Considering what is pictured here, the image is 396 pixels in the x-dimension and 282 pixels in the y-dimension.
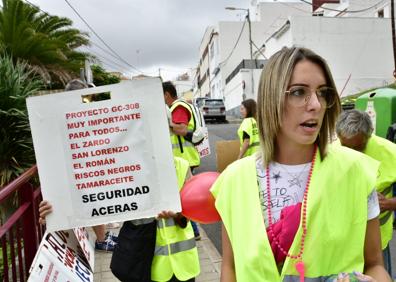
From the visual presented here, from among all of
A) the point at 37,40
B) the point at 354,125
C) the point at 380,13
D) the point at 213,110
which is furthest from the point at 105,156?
the point at 380,13

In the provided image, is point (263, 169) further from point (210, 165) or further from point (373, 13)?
point (373, 13)

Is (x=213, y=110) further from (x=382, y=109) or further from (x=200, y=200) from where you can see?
(x=200, y=200)

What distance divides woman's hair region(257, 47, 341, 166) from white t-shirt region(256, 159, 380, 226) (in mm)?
66

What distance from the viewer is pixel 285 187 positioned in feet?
4.93

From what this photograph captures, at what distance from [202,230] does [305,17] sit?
68.0 feet

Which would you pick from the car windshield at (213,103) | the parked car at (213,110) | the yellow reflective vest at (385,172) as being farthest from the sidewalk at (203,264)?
the car windshield at (213,103)

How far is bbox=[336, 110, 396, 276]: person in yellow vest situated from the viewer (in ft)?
8.41

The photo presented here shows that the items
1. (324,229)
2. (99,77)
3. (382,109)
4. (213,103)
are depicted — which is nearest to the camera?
(324,229)

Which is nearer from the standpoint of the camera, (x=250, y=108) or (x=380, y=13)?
(x=250, y=108)

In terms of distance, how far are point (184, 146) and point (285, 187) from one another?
12.0ft

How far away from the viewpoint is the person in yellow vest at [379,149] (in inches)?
101

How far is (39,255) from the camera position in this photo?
6.48ft

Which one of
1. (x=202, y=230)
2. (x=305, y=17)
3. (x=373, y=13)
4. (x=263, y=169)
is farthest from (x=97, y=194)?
(x=373, y=13)

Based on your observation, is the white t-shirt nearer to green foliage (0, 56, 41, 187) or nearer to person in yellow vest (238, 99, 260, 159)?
person in yellow vest (238, 99, 260, 159)
